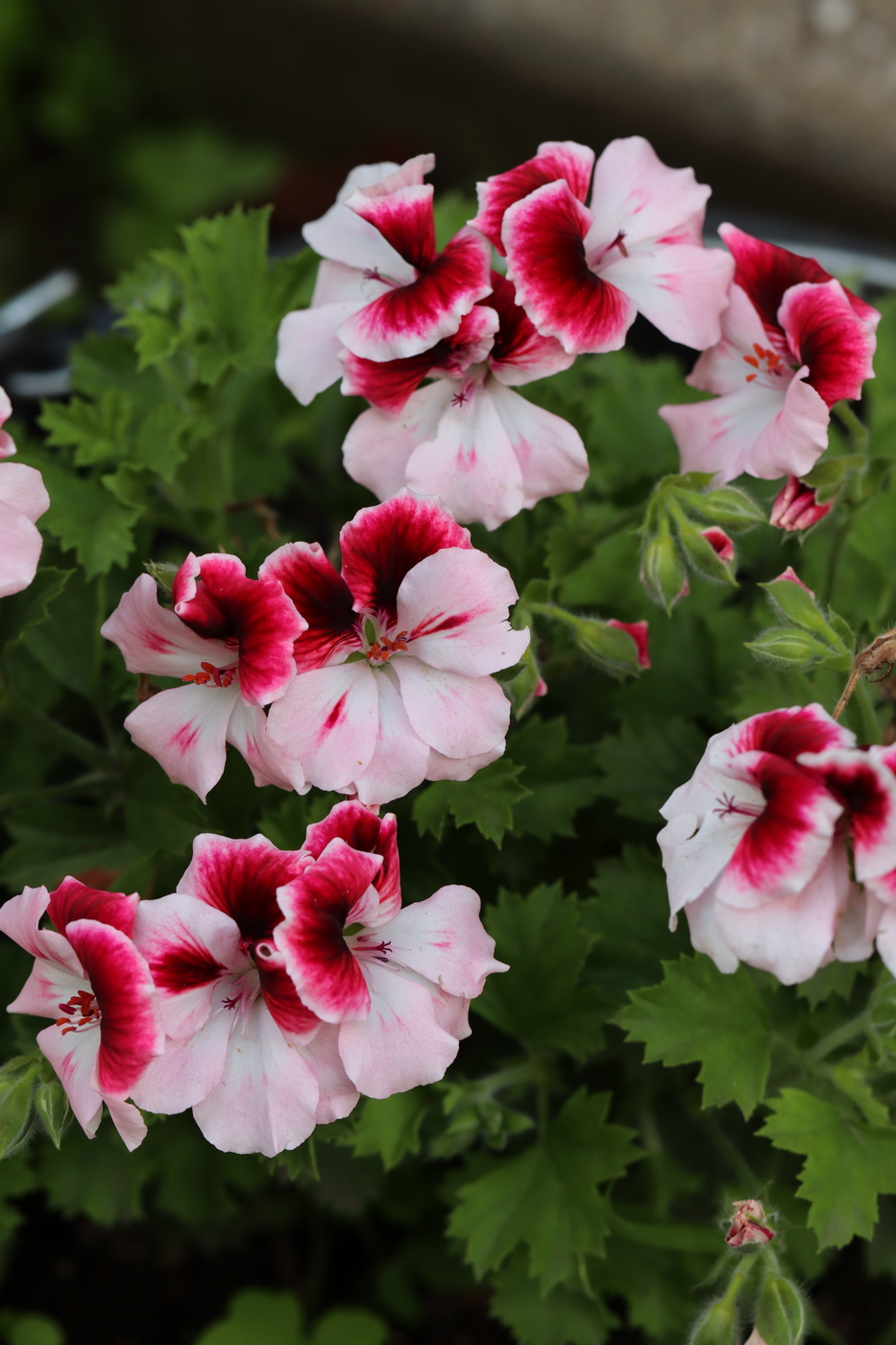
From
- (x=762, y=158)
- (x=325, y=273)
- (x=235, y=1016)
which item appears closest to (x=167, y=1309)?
(x=235, y=1016)

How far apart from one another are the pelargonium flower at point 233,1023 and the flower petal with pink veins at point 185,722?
11 cm

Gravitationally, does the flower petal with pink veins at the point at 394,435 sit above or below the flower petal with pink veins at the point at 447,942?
above

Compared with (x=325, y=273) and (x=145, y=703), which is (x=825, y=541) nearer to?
(x=325, y=273)

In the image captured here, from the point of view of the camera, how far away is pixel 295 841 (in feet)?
4.92

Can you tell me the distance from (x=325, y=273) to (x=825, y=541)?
2.70 ft

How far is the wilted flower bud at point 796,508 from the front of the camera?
4.42 ft

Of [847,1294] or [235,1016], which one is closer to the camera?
[235,1016]

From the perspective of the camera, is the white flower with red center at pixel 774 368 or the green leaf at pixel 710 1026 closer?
the white flower with red center at pixel 774 368

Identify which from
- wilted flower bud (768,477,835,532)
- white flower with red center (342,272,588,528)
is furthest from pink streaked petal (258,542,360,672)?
wilted flower bud (768,477,835,532)

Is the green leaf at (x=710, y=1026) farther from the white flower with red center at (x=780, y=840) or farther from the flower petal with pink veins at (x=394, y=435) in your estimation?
the flower petal with pink veins at (x=394, y=435)

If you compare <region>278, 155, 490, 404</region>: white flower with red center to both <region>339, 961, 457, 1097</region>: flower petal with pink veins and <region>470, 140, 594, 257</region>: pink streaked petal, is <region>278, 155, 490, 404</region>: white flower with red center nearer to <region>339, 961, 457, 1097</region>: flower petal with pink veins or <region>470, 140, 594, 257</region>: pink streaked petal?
<region>470, 140, 594, 257</region>: pink streaked petal

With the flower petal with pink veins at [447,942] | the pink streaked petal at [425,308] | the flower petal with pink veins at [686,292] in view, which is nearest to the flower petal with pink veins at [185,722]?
the flower petal with pink veins at [447,942]

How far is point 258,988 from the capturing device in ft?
3.93

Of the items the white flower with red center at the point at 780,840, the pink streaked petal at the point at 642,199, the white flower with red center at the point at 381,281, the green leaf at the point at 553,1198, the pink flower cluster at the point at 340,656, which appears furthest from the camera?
the green leaf at the point at 553,1198
